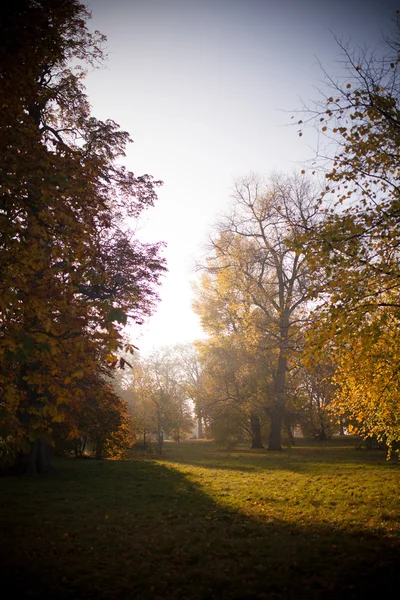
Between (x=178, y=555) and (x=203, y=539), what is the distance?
0.81 m

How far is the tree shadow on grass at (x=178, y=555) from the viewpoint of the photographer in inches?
166

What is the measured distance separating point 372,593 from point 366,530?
2437 mm

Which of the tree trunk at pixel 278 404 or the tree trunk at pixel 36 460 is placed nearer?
the tree trunk at pixel 36 460

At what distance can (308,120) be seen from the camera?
24.1 feet

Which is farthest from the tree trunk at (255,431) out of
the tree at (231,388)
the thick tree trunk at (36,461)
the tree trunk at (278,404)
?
the thick tree trunk at (36,461)

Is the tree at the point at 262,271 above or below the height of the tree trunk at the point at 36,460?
above

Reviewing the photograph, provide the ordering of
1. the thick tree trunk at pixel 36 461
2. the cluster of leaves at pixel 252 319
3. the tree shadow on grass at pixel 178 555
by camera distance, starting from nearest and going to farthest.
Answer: the tree shadow on grass at pixel 178 555
the thick tree trunk at pixel 36 461
the cluster of leaves at pixel 252 319

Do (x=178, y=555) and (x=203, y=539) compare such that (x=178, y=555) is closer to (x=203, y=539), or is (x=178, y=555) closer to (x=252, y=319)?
(x=203, y=539)

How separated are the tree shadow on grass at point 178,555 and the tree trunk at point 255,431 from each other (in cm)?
1864

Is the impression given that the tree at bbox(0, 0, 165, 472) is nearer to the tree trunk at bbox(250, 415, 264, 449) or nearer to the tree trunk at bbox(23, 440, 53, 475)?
the tree trunk at bbox(23, 440, 53, 475)

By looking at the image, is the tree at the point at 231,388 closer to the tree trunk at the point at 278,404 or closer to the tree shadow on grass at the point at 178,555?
the tree trunk at the point at 278,404

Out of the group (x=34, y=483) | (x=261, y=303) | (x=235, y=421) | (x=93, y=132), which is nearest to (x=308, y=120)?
(x=93, y=132)

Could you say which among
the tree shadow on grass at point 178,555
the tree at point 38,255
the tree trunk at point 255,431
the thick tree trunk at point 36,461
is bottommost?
the tree trunk at point 255,431

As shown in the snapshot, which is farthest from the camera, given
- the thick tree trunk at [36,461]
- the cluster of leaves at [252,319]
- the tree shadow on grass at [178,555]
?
the cluster of leaves at [252,319]
